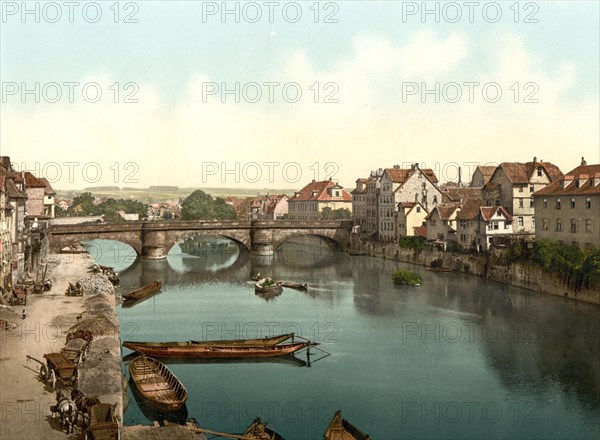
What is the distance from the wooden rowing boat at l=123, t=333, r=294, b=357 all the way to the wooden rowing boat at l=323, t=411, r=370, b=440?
1530cm

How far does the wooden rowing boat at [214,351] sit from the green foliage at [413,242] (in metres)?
49.2

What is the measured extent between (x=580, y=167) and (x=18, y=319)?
183 feet

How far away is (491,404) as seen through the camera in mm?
31094

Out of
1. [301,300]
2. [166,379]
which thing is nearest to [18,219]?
[301,300]

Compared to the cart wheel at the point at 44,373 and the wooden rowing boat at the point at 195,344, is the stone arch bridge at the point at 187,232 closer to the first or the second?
the wooden rowing boat at the point at 195,344

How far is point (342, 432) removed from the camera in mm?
24391

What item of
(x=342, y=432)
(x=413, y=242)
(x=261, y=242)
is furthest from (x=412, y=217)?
(x=342, y=432)

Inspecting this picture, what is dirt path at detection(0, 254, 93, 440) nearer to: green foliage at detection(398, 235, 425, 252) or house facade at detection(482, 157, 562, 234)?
green foliage at detection(398, 235, 425, 252)

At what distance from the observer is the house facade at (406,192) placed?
9812 cm

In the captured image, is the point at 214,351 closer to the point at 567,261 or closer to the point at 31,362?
the point at 31,362

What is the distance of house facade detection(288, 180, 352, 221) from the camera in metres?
143

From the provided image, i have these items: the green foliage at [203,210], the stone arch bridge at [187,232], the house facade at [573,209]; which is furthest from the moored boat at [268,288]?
the green foliage at [203,210]

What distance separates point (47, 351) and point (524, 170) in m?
66.4

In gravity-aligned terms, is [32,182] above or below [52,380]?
above
